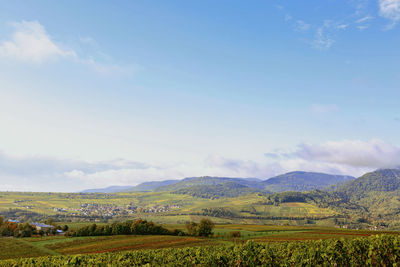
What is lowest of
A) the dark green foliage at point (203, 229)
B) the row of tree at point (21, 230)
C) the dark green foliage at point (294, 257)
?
the row of tree at point (21, 230)

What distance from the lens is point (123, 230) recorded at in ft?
377

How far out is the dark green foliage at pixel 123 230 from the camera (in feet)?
361

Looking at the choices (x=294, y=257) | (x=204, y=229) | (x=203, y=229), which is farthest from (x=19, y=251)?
(x=294, y=257)

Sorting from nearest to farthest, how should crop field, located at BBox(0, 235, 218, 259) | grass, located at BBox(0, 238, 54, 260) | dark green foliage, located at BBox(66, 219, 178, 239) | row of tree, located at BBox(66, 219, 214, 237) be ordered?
grass, located at BBox(0, 238, 54, 260) < crop field, located at BBox(0, 235, 218, 259) < dark green foliage, located at BBox(66, 219, 178, 239) < row of tree, located at BBox(66, 219, 214, 237)

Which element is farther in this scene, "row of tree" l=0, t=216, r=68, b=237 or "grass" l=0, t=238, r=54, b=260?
"row of tree" l=0, t=216, r=68, b=237

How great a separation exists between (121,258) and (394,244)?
104 ft

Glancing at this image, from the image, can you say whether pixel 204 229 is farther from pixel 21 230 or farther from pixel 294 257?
pixel 294 257

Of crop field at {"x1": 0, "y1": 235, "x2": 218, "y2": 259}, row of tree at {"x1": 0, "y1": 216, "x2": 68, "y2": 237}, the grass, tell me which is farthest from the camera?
row of tree at {"x1": 0, "y1": 216, "x2": 68, "y2": 237}

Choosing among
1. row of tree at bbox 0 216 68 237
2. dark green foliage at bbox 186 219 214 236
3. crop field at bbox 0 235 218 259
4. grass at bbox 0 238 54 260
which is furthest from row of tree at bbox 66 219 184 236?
grass at bbox 0 238 54 260

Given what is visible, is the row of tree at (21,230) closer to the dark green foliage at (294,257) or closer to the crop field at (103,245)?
the crop field at (103,245)

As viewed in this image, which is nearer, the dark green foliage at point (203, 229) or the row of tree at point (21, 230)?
the dark green foliage at point (203, 229)

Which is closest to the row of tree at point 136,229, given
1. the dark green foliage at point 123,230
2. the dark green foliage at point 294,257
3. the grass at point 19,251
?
the dark green foliage at point 123,230

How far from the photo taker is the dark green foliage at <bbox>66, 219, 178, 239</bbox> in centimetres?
11012

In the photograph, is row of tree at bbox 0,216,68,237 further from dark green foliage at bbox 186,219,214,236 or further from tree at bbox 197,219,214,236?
tree at bbox 197,219,214,236
